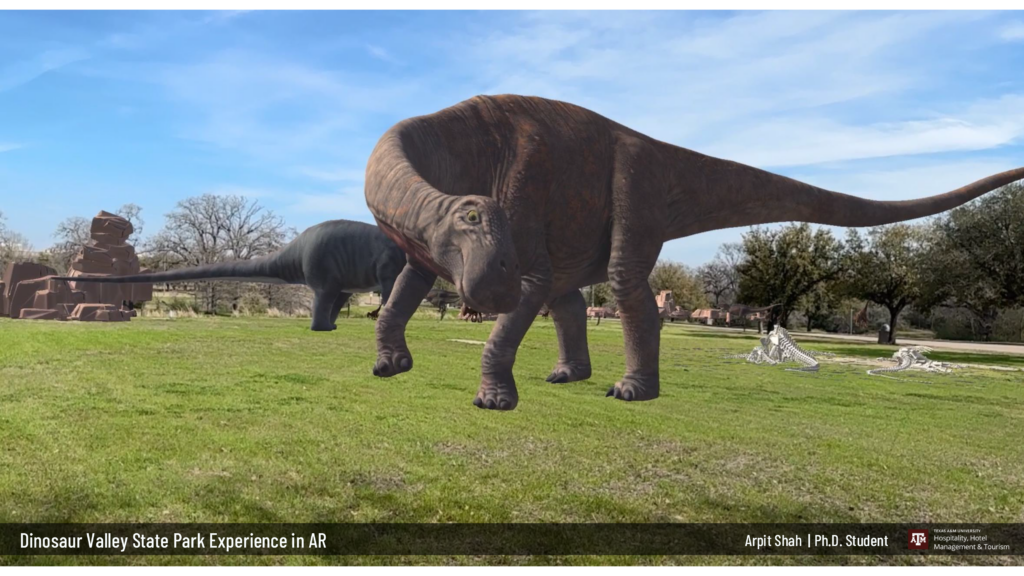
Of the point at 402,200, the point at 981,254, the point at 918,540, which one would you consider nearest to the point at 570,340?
the point at 402,200

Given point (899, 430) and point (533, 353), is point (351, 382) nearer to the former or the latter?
point (533, 353)

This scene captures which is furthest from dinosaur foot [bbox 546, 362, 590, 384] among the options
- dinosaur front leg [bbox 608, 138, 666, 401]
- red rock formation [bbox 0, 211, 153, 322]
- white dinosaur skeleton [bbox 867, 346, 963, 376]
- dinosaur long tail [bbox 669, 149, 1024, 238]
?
red rock formation [bbox 0, 211, 153, 322]

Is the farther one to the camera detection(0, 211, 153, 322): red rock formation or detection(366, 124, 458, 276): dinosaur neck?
detection(0, 211, 153, 322): red rock formation

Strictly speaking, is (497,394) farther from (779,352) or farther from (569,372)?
(779,352)

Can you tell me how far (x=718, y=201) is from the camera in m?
4.85

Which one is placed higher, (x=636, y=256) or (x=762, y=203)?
(x=762, y=203)

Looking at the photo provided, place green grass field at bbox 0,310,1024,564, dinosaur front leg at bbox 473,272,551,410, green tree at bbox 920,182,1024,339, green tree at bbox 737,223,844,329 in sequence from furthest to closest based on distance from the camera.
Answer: green tree at bbox 737,223,844,329
green tree at bbox 920,182,1024,339
green grass field at bbox 0,310,1024,564
dinosaur front leg at bbox 473,272,551,410

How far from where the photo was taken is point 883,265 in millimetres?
43438

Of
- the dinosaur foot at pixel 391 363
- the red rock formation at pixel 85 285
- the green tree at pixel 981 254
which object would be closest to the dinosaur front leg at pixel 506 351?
the dinosaur foot at pixel 391 363

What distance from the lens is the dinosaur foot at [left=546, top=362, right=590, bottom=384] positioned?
15.3 ft

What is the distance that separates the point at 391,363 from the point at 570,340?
1.35 m

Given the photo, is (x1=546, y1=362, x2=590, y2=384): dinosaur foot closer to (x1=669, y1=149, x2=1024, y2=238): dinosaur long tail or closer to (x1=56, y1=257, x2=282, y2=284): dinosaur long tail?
(x1=669, y1=149, x2=1024, y2=238): dinosaur long tail

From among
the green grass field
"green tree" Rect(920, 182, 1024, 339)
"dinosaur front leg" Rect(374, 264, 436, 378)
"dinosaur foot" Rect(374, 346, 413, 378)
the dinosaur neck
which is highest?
"green tree" Rect(920, 182, 1024, 339)

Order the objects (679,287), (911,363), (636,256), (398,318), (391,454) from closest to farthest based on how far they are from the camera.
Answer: (398,318) < (636,256) < (391,454) < (911,363) < (679,287)
